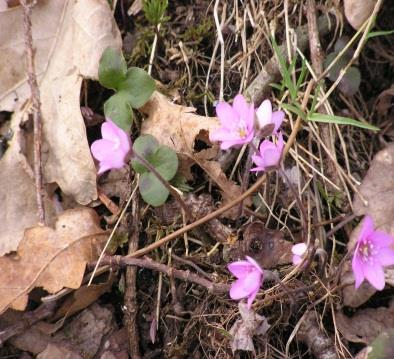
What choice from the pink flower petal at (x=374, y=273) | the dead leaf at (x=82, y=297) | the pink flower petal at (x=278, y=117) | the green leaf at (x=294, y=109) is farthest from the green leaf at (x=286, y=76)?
the dead leaf at (x=82, y=297)

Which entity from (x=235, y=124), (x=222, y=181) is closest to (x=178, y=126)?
(x=222, y=181)

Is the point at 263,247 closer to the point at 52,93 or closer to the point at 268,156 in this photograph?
the point at 268,156

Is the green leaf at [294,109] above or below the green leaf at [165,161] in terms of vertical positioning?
above

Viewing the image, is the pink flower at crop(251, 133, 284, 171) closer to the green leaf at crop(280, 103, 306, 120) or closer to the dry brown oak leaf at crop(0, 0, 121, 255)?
the green leaf at crop(280, 103, 306, 120)

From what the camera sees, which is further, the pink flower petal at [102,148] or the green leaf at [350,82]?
the green leaf at [350,82]

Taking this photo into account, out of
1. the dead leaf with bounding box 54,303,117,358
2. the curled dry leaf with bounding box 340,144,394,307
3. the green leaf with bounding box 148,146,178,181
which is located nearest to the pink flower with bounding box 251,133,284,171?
the green leaf with bounding box 148,146,178,181

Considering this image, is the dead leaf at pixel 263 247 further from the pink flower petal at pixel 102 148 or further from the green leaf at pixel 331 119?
the pink flower petal at pixel 102 148
